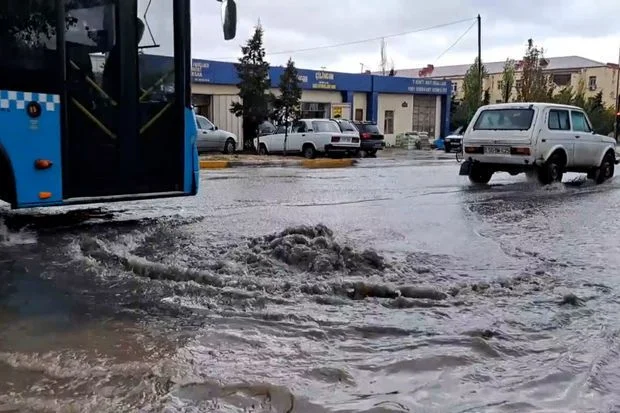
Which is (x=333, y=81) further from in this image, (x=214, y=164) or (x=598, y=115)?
(x=598, y=115)

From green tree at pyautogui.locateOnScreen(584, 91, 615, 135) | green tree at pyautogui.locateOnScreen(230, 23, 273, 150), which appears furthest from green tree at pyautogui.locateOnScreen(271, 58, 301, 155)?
green tree at pyautogui.locateOnScreen(584, 91, 615, 135)

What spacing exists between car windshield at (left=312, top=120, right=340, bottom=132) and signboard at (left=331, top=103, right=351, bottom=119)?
12477mm

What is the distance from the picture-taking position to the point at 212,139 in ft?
89.9

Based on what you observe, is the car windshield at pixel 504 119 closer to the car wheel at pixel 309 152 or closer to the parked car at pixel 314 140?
the parked car at pixel 314 140

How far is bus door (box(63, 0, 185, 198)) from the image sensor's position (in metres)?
7.16

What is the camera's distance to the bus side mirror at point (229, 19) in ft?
26.3

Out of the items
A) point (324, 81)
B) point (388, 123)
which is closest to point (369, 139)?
point (324, 81)

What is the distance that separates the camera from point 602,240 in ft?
26.8

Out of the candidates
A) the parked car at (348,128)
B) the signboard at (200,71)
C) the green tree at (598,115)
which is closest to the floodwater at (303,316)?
the parked car at (348,128)

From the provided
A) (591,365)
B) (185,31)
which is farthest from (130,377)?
(185,31)

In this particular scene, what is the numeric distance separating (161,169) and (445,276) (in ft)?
12.3

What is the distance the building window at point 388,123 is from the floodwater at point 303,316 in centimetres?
3796

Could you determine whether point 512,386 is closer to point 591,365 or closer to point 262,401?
point 591,365

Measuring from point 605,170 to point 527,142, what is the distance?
412cm
